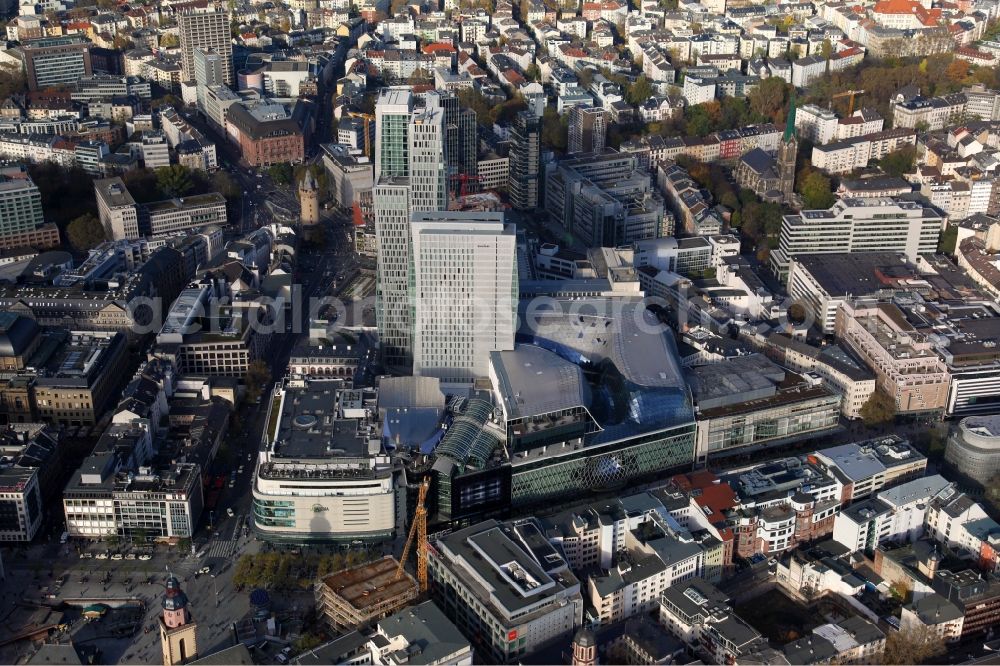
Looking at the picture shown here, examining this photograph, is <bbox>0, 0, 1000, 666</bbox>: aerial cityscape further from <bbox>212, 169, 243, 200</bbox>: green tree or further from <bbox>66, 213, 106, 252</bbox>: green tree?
<bbox>212, 169, 243, 200</bbox>: green tree

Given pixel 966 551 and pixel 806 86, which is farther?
pixel 806 86

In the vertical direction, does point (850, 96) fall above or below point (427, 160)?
below

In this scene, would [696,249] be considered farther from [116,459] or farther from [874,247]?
[116,459]

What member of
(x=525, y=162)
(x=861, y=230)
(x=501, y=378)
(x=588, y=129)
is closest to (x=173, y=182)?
(x=525, y=162)

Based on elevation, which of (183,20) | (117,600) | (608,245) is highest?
(183,20)

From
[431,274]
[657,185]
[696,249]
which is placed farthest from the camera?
[657,185]

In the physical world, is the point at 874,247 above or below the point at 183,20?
below

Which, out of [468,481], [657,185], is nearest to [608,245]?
[657,185]

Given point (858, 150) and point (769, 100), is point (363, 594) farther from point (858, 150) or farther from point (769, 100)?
point (769, 100)
